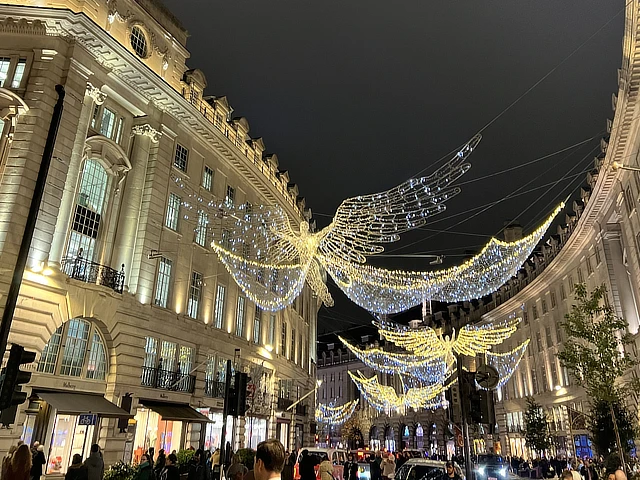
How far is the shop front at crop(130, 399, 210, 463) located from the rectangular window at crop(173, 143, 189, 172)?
11.7 meters

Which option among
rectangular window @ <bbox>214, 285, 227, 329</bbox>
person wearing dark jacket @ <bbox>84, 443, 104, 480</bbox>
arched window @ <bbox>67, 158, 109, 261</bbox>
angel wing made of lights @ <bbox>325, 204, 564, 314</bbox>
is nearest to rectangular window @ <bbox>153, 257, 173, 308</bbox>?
arched window @ <bbox>67, 158, 109, 261</bbox>

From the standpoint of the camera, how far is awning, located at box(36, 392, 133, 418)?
16375 millimetres

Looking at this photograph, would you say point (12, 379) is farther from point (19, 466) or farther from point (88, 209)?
point (88, 209)

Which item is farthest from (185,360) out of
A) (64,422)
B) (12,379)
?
(12,379)

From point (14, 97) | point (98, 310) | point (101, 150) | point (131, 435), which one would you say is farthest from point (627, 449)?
point (14, 97)

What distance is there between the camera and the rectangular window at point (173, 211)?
24.3 m

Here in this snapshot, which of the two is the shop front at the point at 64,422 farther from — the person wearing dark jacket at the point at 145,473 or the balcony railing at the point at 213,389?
the balcony railing at the point at 213,389

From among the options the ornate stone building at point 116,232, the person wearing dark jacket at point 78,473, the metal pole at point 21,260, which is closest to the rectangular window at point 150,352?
the ornate stone building at point 116,232

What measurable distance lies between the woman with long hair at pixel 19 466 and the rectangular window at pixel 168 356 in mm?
16795

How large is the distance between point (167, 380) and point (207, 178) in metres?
11.6

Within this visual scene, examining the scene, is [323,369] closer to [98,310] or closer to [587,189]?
[587,189]

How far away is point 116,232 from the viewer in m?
21.4

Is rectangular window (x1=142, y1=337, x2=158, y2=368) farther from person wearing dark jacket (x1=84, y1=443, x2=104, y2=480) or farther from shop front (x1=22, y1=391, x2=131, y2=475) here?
person wearing dark jacket (x1=84, y1=443, x2=104, y2=480)

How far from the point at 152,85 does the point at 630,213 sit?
27.4 meters
